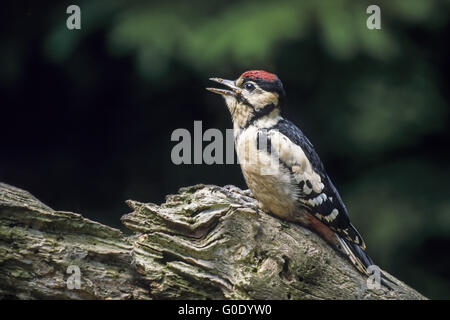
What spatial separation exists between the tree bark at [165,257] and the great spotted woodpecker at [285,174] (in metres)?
0.15

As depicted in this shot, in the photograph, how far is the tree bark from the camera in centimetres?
243

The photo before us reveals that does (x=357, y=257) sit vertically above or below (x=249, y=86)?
below

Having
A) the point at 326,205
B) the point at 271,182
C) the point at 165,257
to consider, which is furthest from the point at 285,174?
the point at 165,257

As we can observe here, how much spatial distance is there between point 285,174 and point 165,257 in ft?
2.40

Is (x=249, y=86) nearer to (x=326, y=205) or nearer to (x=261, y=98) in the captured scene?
(x=261, y=98)

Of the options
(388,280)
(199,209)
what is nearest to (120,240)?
(199,209)

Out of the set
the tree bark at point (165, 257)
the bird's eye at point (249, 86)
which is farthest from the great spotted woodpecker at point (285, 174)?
the tree bark at point (165, 257)

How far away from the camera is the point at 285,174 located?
284 cm

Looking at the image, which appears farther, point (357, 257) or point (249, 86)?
point (249, 86)

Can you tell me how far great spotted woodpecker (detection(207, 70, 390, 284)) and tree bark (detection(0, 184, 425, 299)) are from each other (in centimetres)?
15

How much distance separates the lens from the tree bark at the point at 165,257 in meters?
2.43

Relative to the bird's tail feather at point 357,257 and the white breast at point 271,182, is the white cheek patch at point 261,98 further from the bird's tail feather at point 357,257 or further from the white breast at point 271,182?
the bird's tail feather at point 357,257

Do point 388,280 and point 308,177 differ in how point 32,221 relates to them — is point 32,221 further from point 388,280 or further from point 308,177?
point 388,280

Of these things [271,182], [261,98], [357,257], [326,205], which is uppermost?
[261,98]
